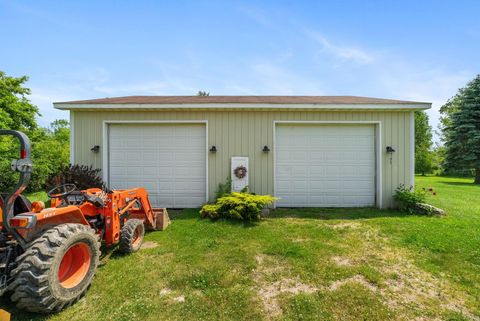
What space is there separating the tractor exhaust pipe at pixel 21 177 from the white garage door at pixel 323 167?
16.9ft

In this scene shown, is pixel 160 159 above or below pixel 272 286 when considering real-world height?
above

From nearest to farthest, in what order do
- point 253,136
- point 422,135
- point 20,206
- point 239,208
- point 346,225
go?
point 20,206 < point 346,225 < point 239,208 < point 253,136 < point 422,135

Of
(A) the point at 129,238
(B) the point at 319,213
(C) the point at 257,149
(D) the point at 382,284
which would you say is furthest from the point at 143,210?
(B) the point at 319,213

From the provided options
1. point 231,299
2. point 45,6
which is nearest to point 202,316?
point 231,299

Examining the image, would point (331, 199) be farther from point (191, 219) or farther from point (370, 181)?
point (191, 219)

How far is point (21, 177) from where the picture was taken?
1.95 m

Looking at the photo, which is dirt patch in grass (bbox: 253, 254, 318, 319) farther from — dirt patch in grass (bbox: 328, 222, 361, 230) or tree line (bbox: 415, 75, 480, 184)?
tree line (bbox: 415, 75, 480, 184)

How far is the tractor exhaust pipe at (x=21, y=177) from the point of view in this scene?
1924mm

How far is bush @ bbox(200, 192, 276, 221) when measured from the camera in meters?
4.90

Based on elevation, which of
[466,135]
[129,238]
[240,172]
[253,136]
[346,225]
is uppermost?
[466,135]

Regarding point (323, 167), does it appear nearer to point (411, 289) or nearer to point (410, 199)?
point (410, 199)

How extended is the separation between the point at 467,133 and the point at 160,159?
20.0m

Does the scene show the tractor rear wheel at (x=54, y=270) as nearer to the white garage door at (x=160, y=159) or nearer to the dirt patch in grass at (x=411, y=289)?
the dirt patch in grass at (x=411, y=289)

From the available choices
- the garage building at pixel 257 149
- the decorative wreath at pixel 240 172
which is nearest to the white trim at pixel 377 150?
the garage building at pixel 257 149
